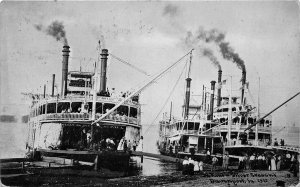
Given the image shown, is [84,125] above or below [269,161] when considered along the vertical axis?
above

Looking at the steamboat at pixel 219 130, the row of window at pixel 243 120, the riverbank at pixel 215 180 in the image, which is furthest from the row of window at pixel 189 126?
the riverbank at pixel 215 180

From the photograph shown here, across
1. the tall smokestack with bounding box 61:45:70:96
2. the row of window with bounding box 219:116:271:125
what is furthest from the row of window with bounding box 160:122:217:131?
the tall smokestack with bounding box 61:45:70:96

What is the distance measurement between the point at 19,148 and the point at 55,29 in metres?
2.21

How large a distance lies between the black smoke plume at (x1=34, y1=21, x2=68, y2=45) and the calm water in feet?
5.53

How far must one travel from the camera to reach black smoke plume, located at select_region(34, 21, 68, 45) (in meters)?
6.75

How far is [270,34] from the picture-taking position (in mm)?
7219

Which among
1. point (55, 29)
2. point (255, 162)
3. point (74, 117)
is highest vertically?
point (55, 29)

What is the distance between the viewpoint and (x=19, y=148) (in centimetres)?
713

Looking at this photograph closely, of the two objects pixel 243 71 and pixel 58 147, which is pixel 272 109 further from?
pixel 58 147

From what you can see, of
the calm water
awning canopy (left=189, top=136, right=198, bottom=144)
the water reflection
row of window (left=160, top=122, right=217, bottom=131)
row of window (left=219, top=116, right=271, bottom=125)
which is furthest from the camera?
row of window (left=160, top=122, right=217, bottom=131)

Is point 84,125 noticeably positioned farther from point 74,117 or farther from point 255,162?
point 255,162

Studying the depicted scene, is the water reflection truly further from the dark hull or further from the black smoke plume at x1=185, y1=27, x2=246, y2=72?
the black smoke plume at x1=185, y1=27, x2=246, y2=72

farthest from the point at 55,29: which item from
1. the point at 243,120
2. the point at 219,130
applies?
the point at 243,120

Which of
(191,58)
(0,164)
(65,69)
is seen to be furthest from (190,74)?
(0,164)
